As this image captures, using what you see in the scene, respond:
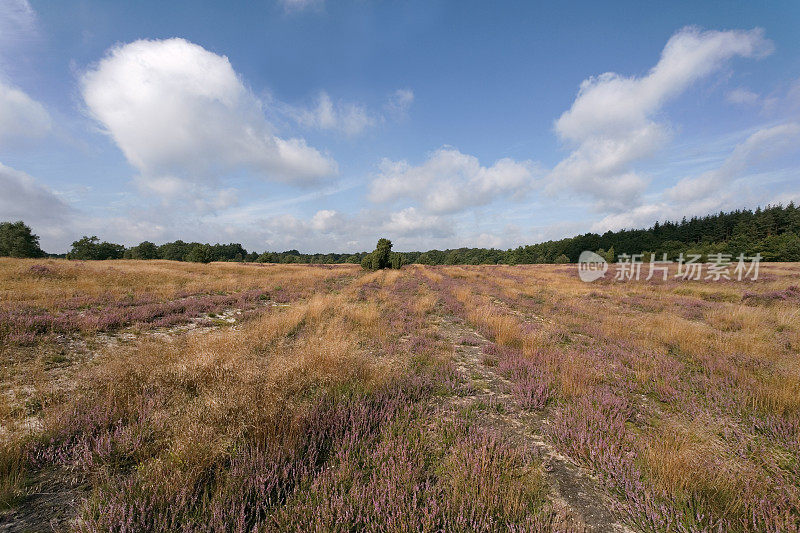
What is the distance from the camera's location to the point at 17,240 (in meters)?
52.9

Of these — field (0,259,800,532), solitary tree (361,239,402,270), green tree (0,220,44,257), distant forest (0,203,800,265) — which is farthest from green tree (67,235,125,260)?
field (0,259,800,532)

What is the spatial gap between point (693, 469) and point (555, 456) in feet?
4.34

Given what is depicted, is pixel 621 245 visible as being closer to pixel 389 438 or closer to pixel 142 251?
pixel 389 438

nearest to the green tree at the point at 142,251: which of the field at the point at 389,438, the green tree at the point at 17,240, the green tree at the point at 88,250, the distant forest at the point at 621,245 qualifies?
the distant forest at the point at 621,245

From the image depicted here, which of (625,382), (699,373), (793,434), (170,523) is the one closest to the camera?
(170,523)

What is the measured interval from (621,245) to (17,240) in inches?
6230

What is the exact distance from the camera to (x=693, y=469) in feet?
9.45

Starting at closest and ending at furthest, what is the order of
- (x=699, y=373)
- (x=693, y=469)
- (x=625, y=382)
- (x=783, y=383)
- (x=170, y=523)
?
(x=170, y=523)
(x=693, y=469)
(x=783, y=383)
(x=625, y=382)
(x=699, y=373)

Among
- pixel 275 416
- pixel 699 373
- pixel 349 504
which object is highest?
pixel 275 416

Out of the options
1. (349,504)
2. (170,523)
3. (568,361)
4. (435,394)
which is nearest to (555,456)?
(435,394)

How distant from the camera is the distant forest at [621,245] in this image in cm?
5450

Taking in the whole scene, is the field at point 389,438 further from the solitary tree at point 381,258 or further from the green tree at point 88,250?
the green tree at point 88,250

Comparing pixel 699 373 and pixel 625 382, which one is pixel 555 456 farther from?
pixel 699 373

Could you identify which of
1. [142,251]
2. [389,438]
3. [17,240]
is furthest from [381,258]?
[142,251]
